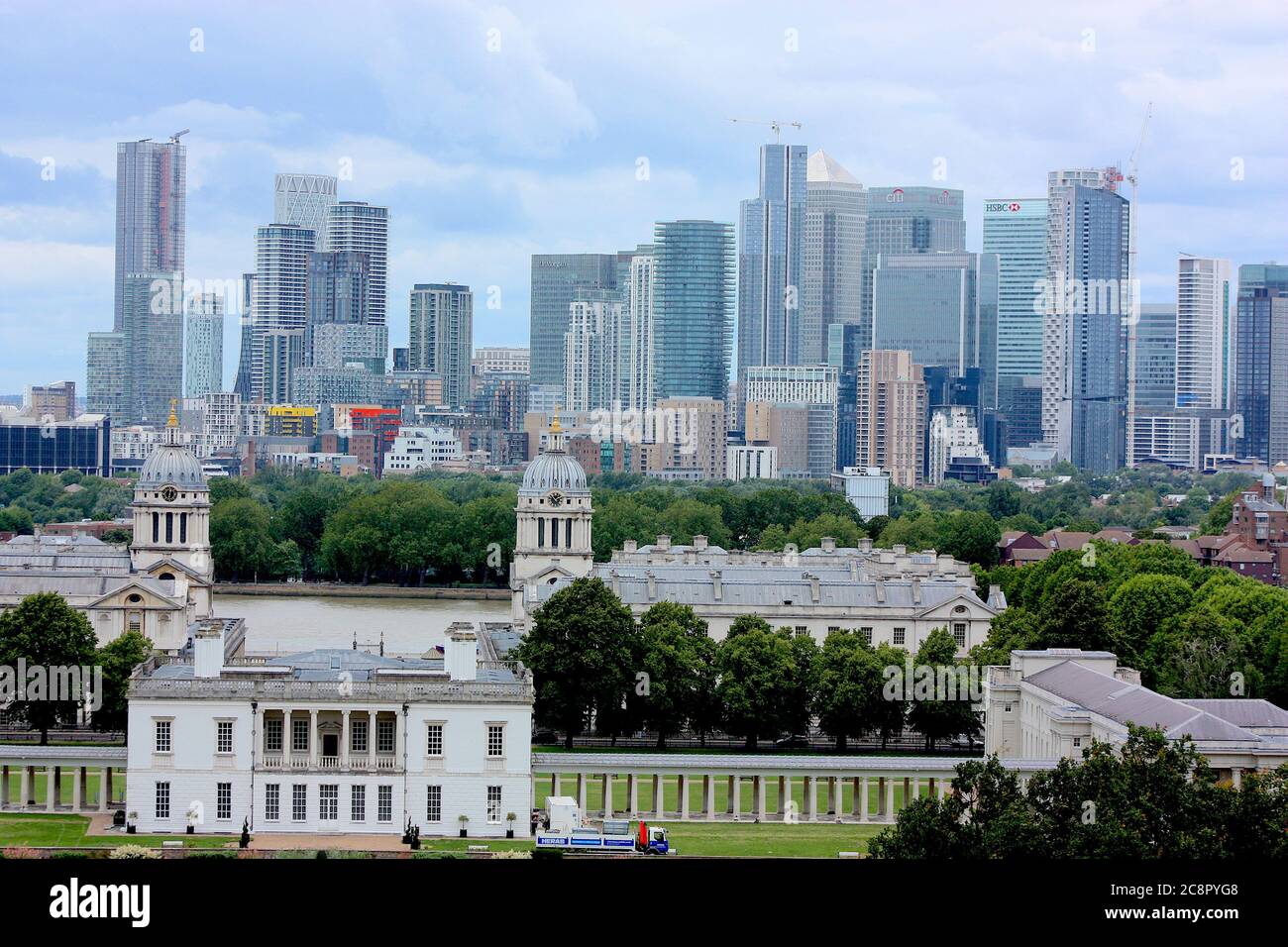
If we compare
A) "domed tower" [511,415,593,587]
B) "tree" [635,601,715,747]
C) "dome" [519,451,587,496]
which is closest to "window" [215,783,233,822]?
"tree" [635,601,715,747]

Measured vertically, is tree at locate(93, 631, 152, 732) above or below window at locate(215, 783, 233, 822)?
above

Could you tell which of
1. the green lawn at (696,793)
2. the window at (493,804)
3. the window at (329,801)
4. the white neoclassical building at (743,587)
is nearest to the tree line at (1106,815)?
the window at (493,804)

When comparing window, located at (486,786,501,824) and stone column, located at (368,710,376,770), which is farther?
stone column, located at (368,710,376,770)

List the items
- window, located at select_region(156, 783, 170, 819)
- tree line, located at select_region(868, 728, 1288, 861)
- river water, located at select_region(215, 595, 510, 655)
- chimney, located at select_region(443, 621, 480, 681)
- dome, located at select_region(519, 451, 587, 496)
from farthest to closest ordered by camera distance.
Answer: dome, located at select_region(519, 451, 587, 496) < river water, located at select_region(215, 595, 510, 655) < chimney, located at select_region(443, 621, 480, 681) < window, located at select_region(156, 783, 170, 819) < tree line, located at select_region(868, 728, 1288, 861)
